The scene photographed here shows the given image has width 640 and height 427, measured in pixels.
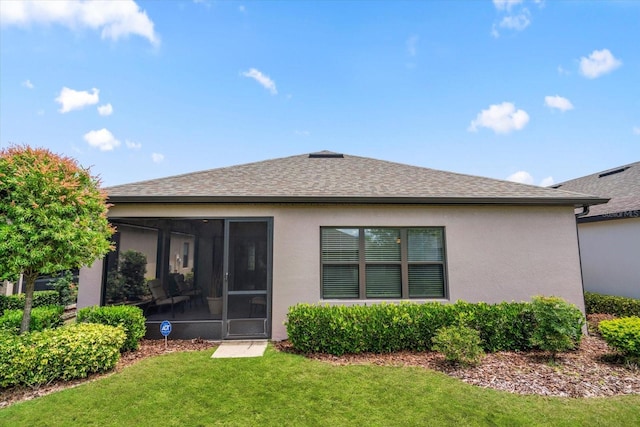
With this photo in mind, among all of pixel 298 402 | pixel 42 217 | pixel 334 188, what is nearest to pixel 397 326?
pixel 298 402

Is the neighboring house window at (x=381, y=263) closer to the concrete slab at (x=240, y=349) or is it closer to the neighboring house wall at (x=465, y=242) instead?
the neighboring house wall at (x=465, y=242)

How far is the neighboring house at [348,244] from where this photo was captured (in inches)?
266

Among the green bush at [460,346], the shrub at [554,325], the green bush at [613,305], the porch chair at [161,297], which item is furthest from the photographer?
the green bush at [613,305]

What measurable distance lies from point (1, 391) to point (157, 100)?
38.7 ft

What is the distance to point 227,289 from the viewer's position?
6.67 meters

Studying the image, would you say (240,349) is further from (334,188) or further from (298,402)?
(334,188)

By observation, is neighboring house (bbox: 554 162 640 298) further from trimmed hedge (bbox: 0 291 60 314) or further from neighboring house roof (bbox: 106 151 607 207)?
trimmed hedge (bbox: 0 291 60 314)

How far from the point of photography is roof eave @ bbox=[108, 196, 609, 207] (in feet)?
21.7

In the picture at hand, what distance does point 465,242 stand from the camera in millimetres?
7133

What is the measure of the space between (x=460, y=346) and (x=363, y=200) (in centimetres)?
335

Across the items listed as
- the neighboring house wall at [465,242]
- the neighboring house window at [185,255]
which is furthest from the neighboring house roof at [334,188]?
the neighboring house window at [185,255]

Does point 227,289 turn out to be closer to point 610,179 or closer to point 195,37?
point 195,37

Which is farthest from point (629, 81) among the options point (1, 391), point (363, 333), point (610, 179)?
point (1, 391)

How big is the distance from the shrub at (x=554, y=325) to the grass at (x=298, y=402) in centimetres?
125
